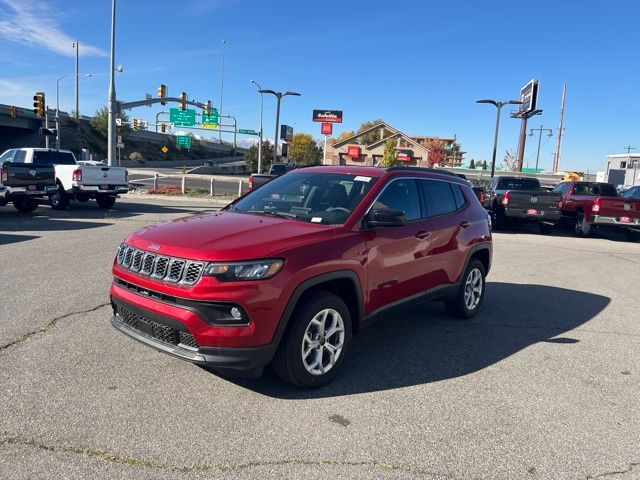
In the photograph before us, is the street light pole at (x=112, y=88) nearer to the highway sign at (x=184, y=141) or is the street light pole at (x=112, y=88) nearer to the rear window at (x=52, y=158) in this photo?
the rear window at (x=52, y=158)


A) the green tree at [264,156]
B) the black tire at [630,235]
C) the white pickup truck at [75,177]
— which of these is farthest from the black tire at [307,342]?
the green tree at [264,156]

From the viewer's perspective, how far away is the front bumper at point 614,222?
50.6ft

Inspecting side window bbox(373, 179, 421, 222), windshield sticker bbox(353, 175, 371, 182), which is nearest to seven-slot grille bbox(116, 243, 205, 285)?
side window bbox(373, 179, 421, 222)

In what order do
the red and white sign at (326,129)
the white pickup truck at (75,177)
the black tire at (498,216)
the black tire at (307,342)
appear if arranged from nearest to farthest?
1. the black tire at (307,342)
2. the white pickup truck at (75,177)
3. the black tire at (498,216)
4. the red and white sign at (326,129)

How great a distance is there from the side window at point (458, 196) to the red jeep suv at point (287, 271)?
25.8 inches

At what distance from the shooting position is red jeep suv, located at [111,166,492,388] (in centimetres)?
347

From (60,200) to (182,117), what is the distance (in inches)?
1929

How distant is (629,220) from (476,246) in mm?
11976

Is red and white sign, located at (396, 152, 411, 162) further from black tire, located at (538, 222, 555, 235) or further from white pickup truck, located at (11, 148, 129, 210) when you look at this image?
white pickup truck, located at (11, 148, 129, 210)

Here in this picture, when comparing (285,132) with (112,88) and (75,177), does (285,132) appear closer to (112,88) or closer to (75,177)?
(112,88)

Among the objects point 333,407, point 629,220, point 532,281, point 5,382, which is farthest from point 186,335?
point 629,220

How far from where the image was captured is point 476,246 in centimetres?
614

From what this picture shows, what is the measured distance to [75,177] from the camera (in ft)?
52.8

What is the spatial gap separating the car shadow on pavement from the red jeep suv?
0.33 m
